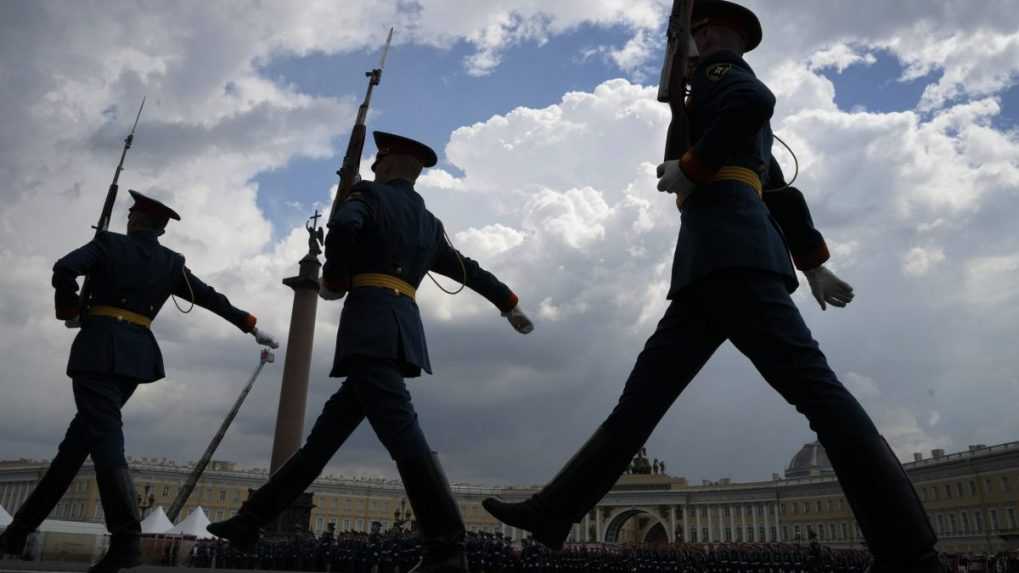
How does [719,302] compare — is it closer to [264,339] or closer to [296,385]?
[264,339]

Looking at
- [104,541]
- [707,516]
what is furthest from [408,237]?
[707,516]

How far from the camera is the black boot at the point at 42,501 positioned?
5031mm

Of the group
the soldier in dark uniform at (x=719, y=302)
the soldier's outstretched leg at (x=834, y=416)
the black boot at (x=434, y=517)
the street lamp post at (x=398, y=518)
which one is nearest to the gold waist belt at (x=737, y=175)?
the soldier in dark uniform at (x=719, y=302)

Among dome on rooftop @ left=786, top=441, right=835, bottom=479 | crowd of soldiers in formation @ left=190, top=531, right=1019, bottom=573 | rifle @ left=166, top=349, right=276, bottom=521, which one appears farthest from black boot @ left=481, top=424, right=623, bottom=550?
dome on rooftop @ left=786, top=441, right=835, bottom=479

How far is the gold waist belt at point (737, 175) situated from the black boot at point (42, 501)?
4.40 m

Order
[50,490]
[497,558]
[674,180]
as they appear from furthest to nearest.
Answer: [497,558] < [50,490] < [674,180]

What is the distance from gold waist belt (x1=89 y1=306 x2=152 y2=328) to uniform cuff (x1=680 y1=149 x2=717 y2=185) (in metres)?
4.08

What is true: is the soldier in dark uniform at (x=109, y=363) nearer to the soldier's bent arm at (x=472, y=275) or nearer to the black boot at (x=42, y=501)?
the black boot at (x=42, y=501)

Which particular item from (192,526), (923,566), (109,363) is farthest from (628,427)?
(192,526)

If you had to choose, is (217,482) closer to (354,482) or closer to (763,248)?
(354,482)

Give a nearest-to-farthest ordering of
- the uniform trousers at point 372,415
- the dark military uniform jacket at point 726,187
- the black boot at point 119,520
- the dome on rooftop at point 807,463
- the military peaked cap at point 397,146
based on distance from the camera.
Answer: the dark military uniform jacket at point 726,187
the uniform trousers at point 372,415
the black boot at point 119,520
the military peaked cap at point 397,146
the dome on rooftop at point 807,463

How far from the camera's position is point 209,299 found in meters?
5.95

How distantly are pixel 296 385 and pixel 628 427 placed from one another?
65.6ft

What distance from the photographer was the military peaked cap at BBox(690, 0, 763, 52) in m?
3.68
